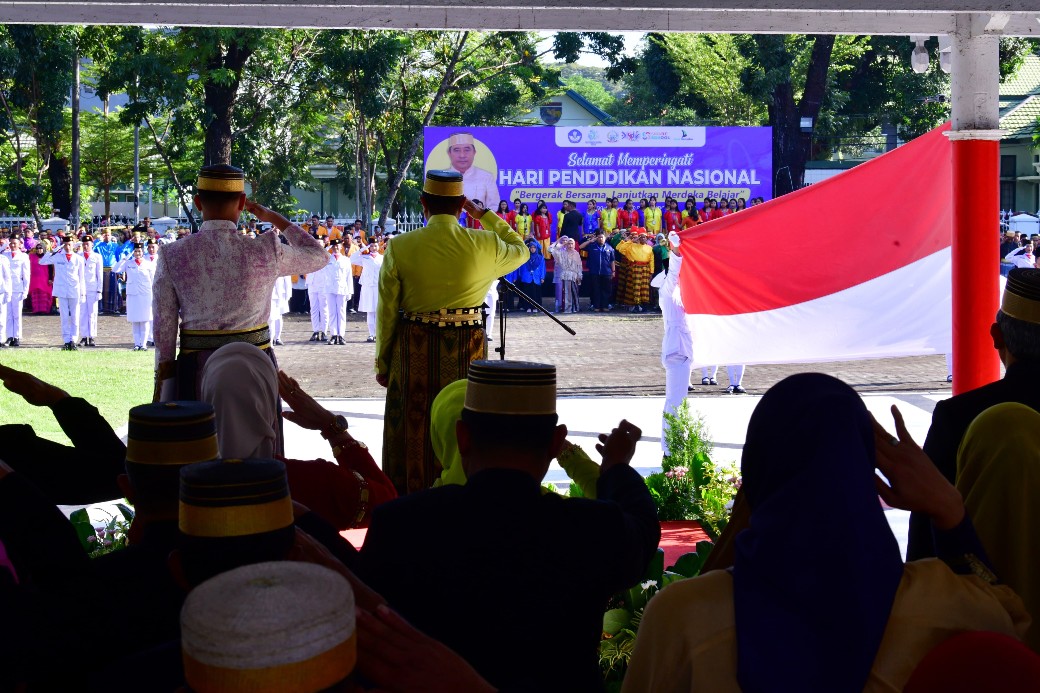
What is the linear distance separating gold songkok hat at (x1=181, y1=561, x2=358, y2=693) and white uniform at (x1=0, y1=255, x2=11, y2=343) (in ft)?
60.6

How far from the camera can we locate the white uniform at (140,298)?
57.9ft

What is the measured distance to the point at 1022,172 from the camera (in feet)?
149

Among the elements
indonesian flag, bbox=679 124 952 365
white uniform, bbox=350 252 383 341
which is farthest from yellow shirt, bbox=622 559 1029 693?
white uniform, bbox=350 252 383 341

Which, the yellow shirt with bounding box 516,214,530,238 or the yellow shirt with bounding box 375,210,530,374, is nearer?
the yellow shirt with bounding box 375,210,530,374

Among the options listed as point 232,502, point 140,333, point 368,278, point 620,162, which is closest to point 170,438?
point 232,502

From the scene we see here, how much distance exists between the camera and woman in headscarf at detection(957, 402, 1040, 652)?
249 centimetres

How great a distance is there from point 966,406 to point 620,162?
23.4 m

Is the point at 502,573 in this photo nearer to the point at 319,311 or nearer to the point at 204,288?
the point at 204,288

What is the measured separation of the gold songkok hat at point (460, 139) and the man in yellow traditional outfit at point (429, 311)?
19253mm

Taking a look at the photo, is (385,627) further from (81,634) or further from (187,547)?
(81,634)

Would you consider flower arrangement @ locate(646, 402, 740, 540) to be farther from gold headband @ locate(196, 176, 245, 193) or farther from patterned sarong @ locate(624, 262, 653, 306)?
patterned sarong @ locate(624, 262, 653, 306)

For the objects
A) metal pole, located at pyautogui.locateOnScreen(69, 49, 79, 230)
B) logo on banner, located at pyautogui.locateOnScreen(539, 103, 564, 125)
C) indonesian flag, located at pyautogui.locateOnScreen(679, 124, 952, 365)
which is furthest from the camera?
logo on banner, located at pyautogui.locateOnScreen(539, 103, 564, 125)

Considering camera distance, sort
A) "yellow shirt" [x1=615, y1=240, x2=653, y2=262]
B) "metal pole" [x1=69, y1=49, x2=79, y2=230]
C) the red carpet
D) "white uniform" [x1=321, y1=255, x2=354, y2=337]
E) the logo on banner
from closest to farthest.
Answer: the red carpet, "white uniform" [x1=321, y1=255, x2=354, y2=337], "yellow shirt" [x1=615, y1=240, x2=653, y2=262], "metal pole" [x1=69, y1=49, x2=79, y2=230], the logo on banner

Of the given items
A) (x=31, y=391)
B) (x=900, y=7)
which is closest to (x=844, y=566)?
(x=31, y=391)
